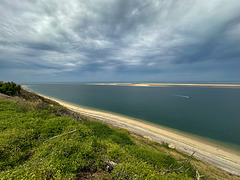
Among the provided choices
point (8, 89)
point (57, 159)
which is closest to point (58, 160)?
point (57, 159)

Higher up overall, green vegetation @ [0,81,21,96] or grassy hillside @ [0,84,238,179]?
green vegetation @ [0,81,21,96]

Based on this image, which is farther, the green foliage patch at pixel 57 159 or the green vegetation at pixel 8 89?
the green vegetation at pixel 8 89

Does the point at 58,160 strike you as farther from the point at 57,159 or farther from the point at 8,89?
the point at 8,89

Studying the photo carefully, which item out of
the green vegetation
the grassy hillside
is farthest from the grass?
the green vegetation

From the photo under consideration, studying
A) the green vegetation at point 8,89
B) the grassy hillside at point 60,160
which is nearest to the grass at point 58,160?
the grassy hillside at point 60,160

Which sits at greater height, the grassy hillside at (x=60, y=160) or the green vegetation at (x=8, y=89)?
the green vegetation at (x=8, y=89)

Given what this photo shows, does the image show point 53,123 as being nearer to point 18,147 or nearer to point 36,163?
point 18,147

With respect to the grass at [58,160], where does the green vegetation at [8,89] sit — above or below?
above

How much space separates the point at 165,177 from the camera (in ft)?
16.3

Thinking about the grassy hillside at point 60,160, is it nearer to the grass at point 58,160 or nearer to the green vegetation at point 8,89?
the grass at point 58,160

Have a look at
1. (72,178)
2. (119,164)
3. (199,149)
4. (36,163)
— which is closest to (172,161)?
(119,164)

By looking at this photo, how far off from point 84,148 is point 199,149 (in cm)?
2477

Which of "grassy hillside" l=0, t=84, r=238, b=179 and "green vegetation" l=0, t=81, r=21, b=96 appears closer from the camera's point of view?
"grassy hillside" l=0, t=84, r=238, b=179

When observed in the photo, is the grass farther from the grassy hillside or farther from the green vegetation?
the green vegetation
